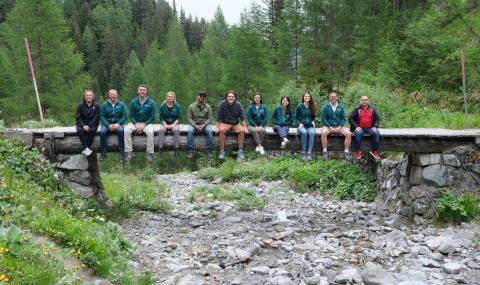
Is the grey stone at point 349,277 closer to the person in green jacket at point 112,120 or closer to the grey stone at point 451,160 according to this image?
the grey stone at point 451,160

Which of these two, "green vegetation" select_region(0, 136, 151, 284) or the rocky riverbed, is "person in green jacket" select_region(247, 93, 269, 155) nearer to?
the rocky riverbed

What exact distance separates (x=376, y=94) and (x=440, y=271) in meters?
12.6

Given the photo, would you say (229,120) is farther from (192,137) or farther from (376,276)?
(376,276)

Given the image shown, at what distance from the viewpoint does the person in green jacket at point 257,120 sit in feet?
38.1

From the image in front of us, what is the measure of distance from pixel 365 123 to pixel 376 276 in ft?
16.9

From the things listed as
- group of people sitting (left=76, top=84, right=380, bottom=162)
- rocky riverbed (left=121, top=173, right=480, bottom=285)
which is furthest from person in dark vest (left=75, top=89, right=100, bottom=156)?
rocky riverbed (left=121, top=173, right=480, bottom=285)

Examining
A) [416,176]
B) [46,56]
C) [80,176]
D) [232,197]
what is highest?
[46,56]

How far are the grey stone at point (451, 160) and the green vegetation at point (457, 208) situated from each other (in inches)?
31.2

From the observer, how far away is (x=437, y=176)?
11.9m

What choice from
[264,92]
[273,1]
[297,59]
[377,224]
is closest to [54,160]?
[377,224]

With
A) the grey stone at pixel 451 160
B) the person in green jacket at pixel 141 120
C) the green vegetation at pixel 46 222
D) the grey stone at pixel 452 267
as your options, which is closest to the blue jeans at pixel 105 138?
the person in green jacket at pixel 141 120

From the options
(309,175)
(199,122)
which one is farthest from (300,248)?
(309,175)

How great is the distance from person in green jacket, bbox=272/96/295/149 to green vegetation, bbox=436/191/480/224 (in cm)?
441

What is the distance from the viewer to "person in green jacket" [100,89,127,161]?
11086mm
